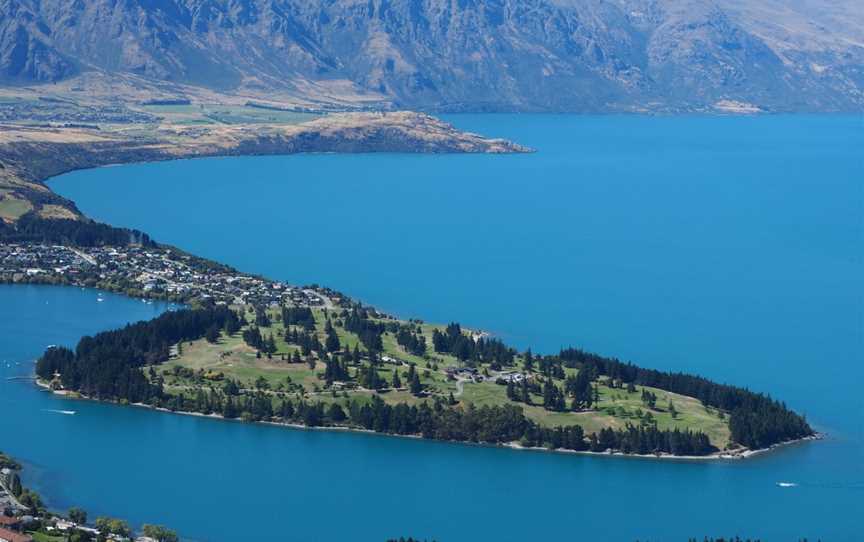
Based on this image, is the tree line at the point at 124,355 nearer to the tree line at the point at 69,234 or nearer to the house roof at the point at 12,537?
the house roof at the point at 12,537

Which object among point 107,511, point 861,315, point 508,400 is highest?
point 861,315

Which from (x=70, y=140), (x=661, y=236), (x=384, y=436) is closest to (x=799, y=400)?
(x=384, y=436)

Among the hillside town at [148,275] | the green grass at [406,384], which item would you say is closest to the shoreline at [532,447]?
the green grass at [406,384]

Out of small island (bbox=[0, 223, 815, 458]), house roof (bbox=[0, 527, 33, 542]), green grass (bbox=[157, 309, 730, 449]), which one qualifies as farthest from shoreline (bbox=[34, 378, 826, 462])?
house roof (bbox=[0, 527, 33, 542])

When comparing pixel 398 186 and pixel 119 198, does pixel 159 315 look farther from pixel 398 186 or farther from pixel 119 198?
pixel 398 186

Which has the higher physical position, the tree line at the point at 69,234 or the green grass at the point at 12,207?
the green grass at the point at 12,207

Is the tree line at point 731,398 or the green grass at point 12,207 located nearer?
the tree line at point 731,398

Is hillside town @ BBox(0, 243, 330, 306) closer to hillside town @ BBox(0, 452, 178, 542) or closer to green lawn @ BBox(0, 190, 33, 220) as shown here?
green lawn @ BBox(0, 190, 33, 220)
